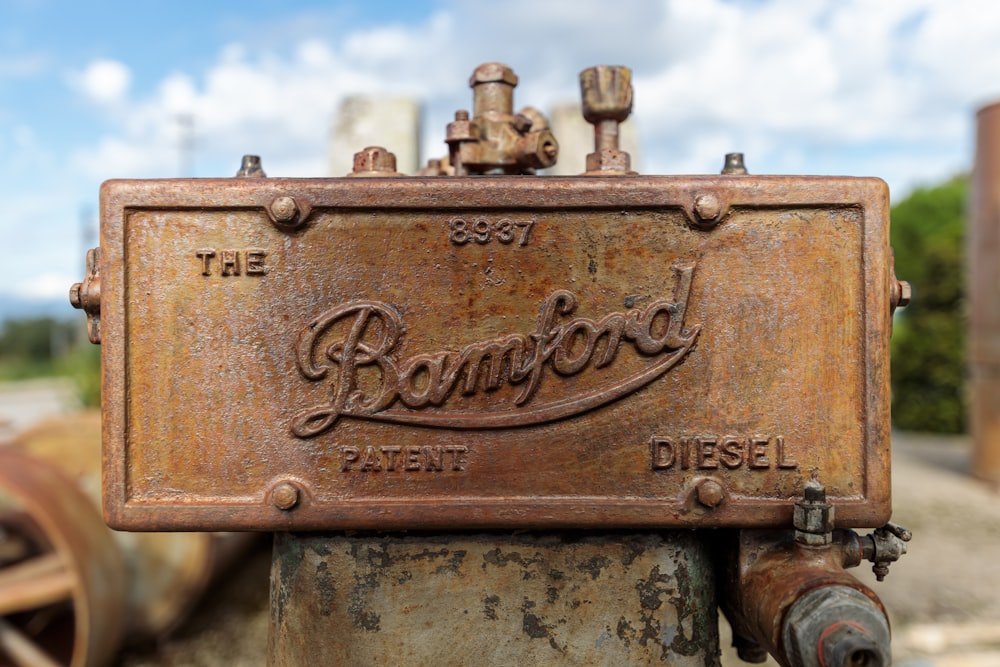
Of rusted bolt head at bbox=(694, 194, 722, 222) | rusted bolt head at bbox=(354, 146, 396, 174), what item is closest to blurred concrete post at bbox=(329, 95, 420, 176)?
rusted bolt head at bbox=(354, 146, 396, 174)

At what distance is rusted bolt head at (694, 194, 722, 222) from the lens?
107 cm

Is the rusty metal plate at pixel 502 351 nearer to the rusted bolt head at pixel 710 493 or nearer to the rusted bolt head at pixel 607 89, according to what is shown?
the rusted bolt head at pixel 710 493

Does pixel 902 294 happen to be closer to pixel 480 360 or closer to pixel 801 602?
pixel 801 602

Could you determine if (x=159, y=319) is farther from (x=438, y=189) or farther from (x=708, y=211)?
(x=708, y=211)

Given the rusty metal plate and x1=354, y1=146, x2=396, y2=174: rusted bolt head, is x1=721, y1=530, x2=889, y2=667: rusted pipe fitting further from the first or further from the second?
x1=354, y1=146, x2=396, y2=174: rusted bolt head

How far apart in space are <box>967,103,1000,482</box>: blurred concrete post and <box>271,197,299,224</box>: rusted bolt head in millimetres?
5412

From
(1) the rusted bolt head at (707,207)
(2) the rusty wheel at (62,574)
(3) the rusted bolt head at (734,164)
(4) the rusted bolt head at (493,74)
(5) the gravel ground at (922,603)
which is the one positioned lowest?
(5) the gravel ground at (922,603)

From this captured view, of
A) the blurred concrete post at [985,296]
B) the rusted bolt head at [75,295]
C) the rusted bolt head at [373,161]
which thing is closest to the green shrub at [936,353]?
the blurred concrete post at [985,296]

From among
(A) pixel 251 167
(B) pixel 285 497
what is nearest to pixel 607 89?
(A) pixel 251 167

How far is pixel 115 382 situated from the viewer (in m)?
1.07

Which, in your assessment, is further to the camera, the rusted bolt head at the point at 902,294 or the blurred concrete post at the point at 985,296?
the blurred concrete post at the point at 985,296

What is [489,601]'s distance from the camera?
116 cm

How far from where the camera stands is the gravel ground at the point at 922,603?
2988 millimetres

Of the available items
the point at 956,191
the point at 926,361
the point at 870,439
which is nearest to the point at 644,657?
the point at 870,439
